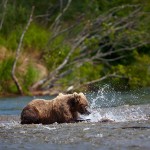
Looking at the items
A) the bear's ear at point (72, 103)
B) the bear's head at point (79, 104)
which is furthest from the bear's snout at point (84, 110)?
the bear's ear at point (72, 103)

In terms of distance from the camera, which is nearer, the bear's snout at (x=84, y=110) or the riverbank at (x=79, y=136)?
the riverbank at (x=79, y=136)

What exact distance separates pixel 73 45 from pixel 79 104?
56.4ft

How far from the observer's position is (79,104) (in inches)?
537

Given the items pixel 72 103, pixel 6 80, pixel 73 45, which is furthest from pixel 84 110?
pixel 73 45

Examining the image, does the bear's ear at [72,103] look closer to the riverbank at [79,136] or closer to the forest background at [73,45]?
the riverbank at [79,136]

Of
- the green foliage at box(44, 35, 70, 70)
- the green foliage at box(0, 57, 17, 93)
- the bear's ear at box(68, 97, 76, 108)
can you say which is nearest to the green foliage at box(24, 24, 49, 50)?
the green foliage at box(44, 35, 70, 70)

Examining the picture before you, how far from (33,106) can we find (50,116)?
1.38 feet

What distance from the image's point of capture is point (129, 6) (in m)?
32.7

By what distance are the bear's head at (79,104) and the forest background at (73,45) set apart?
42.8 feet

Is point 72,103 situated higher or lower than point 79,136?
higher

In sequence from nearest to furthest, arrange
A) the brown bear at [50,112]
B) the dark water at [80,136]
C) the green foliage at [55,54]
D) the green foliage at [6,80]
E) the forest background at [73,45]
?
the dark water at [80,136] → the brown bear at [50,112] → the green foliage at [6,80] → the forest background at [73,45] → the green foliage at [55,54]

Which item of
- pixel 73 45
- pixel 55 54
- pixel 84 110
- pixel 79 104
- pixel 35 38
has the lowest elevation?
pixel 84 110

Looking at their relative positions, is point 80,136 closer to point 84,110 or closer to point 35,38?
point 84,110

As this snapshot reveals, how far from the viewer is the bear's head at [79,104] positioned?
13656 mm
